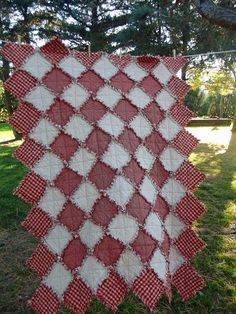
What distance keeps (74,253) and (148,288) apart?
417mm

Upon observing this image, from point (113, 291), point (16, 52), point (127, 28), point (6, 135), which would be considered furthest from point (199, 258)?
point (6, 135)

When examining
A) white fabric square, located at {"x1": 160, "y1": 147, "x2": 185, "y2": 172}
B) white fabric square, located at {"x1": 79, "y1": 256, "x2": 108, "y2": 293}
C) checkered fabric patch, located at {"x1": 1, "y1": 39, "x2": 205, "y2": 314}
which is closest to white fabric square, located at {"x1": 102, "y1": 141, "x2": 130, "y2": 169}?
checkered fabric patch, located at {"x1": 1, "y1": 39, "x2": 205, "y2": 314}

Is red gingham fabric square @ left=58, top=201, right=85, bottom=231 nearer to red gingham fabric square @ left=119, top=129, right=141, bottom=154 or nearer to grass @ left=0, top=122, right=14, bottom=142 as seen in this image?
red gingham fabric square @ left=119, top=129, right=141, bottom=154

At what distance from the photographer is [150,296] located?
1848 millimetres

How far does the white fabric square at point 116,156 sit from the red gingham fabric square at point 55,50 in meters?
0.55

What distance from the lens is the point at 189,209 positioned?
2145mm

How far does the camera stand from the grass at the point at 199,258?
2.31 m

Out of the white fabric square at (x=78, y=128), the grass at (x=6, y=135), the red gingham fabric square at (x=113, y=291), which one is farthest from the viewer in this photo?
the grass at (x=6, y=135)

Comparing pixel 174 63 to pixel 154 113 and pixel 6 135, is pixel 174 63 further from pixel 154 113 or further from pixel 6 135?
pixel 6 135

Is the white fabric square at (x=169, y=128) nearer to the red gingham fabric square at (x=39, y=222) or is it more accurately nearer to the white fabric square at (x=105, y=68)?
the white fabric square at (x=105, y=68)

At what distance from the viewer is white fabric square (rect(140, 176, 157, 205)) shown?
1.94 metres

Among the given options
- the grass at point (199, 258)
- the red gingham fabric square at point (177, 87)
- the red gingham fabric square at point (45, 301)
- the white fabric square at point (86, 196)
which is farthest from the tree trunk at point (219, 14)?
the red gingham fabric square at point (45, 301)

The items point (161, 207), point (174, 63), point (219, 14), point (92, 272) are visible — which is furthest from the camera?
point (219, 14)

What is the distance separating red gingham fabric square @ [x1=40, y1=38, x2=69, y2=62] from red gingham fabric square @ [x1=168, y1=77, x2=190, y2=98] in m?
0.66
